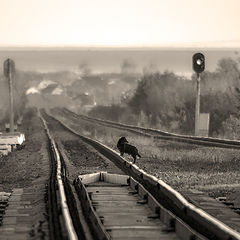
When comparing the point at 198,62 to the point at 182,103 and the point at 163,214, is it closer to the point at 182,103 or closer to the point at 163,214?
A: the point at 182,103

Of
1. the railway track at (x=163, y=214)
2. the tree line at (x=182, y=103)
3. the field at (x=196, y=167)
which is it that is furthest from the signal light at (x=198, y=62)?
the railway track at (x=163, y=214)

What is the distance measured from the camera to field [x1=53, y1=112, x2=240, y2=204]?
42.5 feet

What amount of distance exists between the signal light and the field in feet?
26.9

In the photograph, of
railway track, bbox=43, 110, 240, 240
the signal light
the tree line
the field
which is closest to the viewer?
railway track, bbox=43, 110, 240, 240

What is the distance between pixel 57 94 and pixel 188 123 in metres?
95.6

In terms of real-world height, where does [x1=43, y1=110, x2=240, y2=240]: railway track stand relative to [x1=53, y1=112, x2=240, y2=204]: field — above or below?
above

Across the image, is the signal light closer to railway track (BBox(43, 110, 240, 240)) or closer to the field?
the field

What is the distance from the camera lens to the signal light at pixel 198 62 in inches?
1229

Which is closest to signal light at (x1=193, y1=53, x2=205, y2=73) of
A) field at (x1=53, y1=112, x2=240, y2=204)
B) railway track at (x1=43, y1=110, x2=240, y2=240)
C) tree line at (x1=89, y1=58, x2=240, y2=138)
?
tree line at (x1=89, y1=58, x2=240, y2=138)

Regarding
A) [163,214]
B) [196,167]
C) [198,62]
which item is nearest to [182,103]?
[198,62]

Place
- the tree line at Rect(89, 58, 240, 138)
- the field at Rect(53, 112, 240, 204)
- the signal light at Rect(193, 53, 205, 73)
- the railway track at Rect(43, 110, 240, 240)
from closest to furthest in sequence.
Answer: the railway track at Rect(43, 110, 240, 240), the field at Rect(53, 112, 240, 204), the signal light at Rect(193, 53, 205, 73), the tree line at Rect(89, 58, 240, 138)

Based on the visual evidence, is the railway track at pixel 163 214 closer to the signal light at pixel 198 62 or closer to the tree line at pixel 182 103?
the tree line at pixel 182 103

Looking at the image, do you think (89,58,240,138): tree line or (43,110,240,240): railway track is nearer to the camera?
(43,110,240,240): railway track

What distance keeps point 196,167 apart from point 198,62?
51.0 feet
